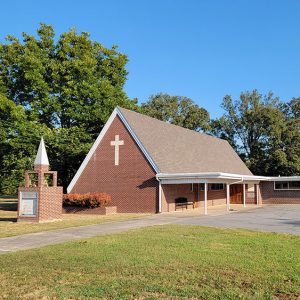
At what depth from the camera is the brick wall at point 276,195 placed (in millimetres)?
38188

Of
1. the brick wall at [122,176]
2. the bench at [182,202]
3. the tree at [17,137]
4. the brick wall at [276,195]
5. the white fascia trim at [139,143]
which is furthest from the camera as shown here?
the brick wall at [276,195]

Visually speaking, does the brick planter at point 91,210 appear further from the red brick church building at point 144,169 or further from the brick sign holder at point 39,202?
the brick sign holder at point 39,202

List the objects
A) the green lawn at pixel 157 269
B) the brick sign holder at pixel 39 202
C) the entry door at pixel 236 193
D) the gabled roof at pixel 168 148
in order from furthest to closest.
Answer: the entry door at pixel 236 193 → the gabled roof at pixel 168 148 → the brick sign holder at pixel 39 202 → the green lawn at pixel 157 269

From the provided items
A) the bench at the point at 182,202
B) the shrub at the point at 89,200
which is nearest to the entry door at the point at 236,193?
the bench at the point at 182,202

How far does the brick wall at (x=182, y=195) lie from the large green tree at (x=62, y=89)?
8.95 m

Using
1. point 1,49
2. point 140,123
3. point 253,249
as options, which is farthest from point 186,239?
point 1,49

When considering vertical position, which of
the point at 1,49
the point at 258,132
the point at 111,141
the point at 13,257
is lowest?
the point at 13,257

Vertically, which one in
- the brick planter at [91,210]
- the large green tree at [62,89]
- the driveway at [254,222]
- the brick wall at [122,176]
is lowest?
the driveway at [254,222]

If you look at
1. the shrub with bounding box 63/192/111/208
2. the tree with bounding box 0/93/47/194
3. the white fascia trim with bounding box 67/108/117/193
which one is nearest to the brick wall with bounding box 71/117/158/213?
the white fascia trim with bounding box 67/108/117/193

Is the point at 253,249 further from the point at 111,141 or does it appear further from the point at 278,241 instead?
the point at 111,141

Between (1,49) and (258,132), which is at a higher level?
(1,49)

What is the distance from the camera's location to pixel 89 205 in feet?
89.6

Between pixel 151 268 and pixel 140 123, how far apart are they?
22.4 meters

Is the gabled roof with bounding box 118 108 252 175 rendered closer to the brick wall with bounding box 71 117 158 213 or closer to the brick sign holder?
the brick wall with bounding box 71 117 158 213
